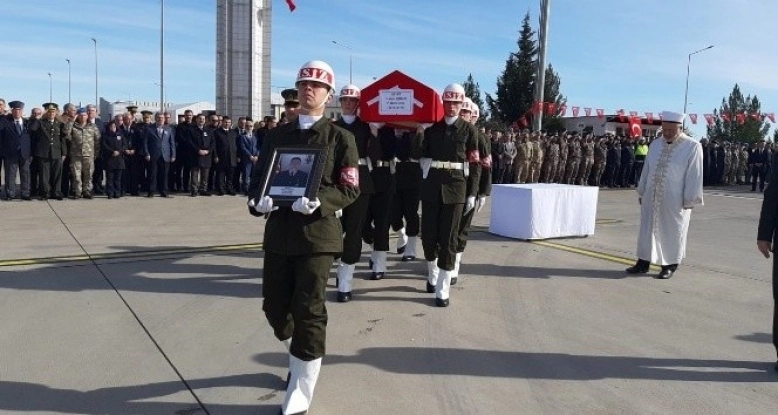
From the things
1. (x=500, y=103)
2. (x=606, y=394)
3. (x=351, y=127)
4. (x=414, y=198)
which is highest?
(x=500, y=103)

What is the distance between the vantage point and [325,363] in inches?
181

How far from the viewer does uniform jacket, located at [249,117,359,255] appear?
146 inches

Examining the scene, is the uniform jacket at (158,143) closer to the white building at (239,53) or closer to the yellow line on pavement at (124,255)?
the yellow line on pavement at (124,255)

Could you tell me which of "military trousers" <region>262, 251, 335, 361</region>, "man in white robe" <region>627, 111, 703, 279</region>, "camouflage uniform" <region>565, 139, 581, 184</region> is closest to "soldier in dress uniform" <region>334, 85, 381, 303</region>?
"military trousers" <region>262, 251, 335, 361</region>

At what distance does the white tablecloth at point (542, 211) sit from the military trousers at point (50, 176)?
894 cm

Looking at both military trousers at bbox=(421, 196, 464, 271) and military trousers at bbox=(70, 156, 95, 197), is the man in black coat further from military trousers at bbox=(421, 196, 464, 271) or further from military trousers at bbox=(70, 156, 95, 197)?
military trousers at bbox=(421, 196, 464, 271)

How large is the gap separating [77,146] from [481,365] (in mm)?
11298

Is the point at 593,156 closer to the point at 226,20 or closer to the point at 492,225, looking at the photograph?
the point at 492,225

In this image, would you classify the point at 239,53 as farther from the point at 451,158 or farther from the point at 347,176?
the point at 347,176

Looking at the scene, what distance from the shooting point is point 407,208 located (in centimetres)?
770

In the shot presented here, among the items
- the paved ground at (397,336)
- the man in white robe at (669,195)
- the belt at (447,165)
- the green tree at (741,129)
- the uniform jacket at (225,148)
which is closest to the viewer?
the paved ground at (397,336)

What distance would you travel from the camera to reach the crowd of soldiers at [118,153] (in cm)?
1268

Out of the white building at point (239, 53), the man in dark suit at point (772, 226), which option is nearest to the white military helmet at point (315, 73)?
the man in dark suit at point (772, 226)

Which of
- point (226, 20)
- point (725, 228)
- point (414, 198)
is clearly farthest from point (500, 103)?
point (414, 198)
